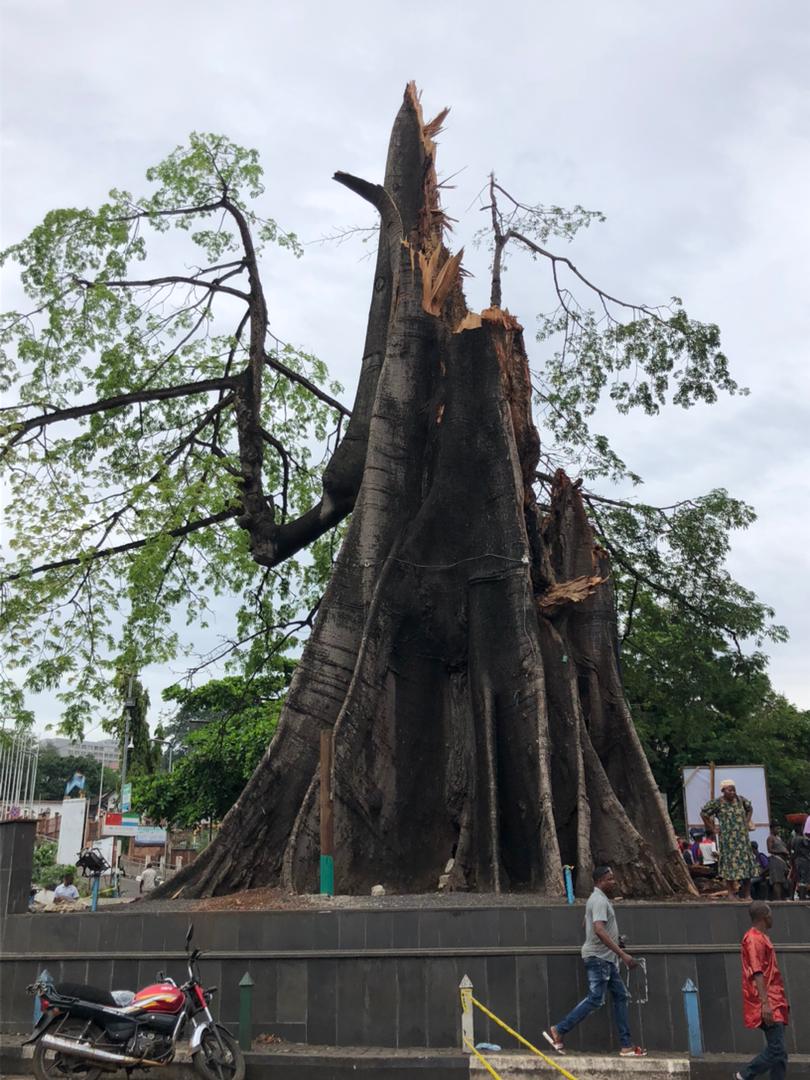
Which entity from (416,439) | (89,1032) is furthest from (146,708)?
(89,1032)

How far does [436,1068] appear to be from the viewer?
7207mm

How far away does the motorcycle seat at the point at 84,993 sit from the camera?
Answer: 753cm

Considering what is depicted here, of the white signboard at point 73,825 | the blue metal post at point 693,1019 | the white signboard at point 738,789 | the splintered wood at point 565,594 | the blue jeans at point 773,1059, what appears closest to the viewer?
the blue jeans at point 773,1059

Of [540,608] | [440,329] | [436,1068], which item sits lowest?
[436,1068]

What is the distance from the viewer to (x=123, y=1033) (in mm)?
7465

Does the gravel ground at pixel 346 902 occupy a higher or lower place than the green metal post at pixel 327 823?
lower

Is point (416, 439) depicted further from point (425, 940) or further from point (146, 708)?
point (146, 708)

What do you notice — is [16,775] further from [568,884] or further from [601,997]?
[601,997]

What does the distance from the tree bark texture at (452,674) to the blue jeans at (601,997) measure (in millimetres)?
1429

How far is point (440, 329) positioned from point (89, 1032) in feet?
27.3

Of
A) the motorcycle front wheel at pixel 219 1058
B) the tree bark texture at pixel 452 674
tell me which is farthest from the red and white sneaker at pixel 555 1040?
the motorcycle front wheel at pixel 219 1058

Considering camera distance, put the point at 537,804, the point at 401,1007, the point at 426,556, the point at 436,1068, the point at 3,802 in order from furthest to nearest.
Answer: the point at 3,802 → the point at 426,556 → the point at 537,804 → the point at 401,1007 → the point at 436,1068

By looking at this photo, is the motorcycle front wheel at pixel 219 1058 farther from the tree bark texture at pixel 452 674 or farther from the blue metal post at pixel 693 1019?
the blue metal post at pixel 693 1019

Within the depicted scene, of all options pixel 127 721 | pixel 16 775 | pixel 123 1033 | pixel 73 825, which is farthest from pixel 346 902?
pixel 73 825
